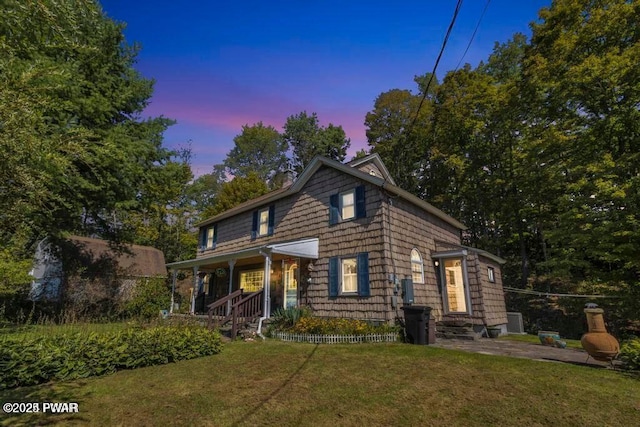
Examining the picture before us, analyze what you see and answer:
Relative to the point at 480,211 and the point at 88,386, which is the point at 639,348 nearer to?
the point at 88,386

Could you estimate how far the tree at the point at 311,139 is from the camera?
3416cm

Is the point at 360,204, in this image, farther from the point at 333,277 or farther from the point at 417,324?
the point at 417,324

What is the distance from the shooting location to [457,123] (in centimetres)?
2434

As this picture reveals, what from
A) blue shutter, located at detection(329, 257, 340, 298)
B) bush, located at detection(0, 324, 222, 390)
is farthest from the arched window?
bush, located at detection(0, 324, 222, 390)

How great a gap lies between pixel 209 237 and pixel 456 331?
15.7 metres

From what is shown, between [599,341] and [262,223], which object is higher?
[262,223]

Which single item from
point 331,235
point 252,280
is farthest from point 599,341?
point 252,280

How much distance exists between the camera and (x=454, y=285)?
13.8 metres

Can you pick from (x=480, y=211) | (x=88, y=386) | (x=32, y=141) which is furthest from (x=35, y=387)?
(x=480, y=211)

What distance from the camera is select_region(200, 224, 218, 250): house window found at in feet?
66.4

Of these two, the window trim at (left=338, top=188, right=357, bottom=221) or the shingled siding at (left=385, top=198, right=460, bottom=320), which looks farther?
the window trim at (left=338, top=188, right=357, bottom=221)

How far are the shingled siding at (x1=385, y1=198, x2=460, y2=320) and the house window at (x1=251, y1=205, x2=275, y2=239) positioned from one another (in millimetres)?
6809

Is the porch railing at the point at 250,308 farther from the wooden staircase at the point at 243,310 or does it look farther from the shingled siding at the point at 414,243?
the shingled siding at the point at 414,243

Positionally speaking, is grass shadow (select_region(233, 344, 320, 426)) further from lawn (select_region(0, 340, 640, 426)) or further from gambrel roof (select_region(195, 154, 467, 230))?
gambrel roof (select_region(195, 154, 467, 230))
